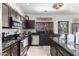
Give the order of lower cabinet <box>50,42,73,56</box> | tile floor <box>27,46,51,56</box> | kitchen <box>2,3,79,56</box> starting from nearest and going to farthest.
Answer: lower cabinet <box>50,42,73,56</box>, tile floor <box>27,46,51,56</box>, kitchen <box>2,3,79,56</box>

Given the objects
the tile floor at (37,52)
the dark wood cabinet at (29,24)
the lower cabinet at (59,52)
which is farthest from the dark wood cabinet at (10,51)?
the lower cabinet at (59,52)

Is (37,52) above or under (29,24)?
under

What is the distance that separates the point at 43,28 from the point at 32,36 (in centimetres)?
26

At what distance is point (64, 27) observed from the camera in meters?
2.25

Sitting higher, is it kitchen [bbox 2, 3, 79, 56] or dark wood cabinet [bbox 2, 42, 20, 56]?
A: kitchen [bbox 2, 3, 79, 56]

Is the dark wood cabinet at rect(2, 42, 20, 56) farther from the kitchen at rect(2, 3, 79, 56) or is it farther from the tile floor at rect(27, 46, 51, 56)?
the tile floor at rect(27, 46, 51, 56)

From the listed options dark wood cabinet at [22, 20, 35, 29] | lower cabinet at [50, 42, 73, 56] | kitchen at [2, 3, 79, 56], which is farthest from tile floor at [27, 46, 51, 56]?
dark wood cabinet at [22, 20, 35, 29]

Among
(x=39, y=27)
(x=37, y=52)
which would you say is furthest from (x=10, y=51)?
(x=39, y=27)

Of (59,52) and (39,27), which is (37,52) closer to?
(59,52)

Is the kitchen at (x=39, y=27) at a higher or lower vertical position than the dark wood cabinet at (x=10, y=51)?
higher

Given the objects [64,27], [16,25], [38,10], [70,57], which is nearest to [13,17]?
[16,25]

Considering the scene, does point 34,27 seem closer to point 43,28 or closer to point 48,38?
point 43,28

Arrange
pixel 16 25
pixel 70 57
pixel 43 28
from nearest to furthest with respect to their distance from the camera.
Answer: pixel 70 57
pixel 43 28
pixel 16 25

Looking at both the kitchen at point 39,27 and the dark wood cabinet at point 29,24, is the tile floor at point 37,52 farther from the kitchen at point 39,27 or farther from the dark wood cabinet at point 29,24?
the dark wood cabinet at point 29,24
